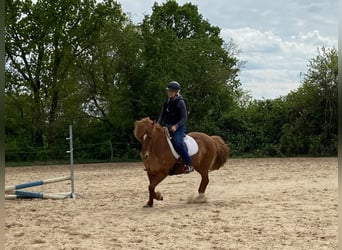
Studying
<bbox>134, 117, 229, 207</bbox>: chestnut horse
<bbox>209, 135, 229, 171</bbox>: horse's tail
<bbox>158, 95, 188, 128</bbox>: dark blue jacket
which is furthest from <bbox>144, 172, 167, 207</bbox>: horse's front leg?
<bbox>209, 135, 229, 171</bbox>: horse's tail

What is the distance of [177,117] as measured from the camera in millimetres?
6777

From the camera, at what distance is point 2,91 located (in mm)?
740

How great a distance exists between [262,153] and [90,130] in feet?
23.5

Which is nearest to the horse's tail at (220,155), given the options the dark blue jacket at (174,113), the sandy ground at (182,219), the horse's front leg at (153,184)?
the sandy ground at (182,219)

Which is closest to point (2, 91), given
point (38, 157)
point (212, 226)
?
point (212, 226)

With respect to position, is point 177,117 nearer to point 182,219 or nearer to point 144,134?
Answer: point 144,134

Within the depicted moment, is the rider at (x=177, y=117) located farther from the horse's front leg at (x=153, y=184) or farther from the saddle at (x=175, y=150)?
the horse's front leg at (x=153, y=184)

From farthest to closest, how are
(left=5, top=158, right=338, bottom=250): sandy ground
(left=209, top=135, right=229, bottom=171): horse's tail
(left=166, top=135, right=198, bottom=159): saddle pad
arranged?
1. (left=209, top=135, right=229, bottom=171): horse's tail
2. (left=166, top=135, right=198, bottom=159): saddle pad
3. (left=5, top=158, right=338, bottom=250): sandy ground

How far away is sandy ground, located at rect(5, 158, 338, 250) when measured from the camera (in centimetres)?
438

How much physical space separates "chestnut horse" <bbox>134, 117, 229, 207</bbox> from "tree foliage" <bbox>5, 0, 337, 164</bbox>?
32.2ft

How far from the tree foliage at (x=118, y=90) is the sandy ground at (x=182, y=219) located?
28.6 ft

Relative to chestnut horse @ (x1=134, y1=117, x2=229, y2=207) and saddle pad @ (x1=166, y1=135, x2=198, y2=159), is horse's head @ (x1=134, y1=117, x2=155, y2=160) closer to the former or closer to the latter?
chestnut horse @ (x1=134, y1=117, x2=229, y2=207)

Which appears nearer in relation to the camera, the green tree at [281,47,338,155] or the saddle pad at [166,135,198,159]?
the saddle pad at [166,135,198,159]

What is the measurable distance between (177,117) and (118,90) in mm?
11153
